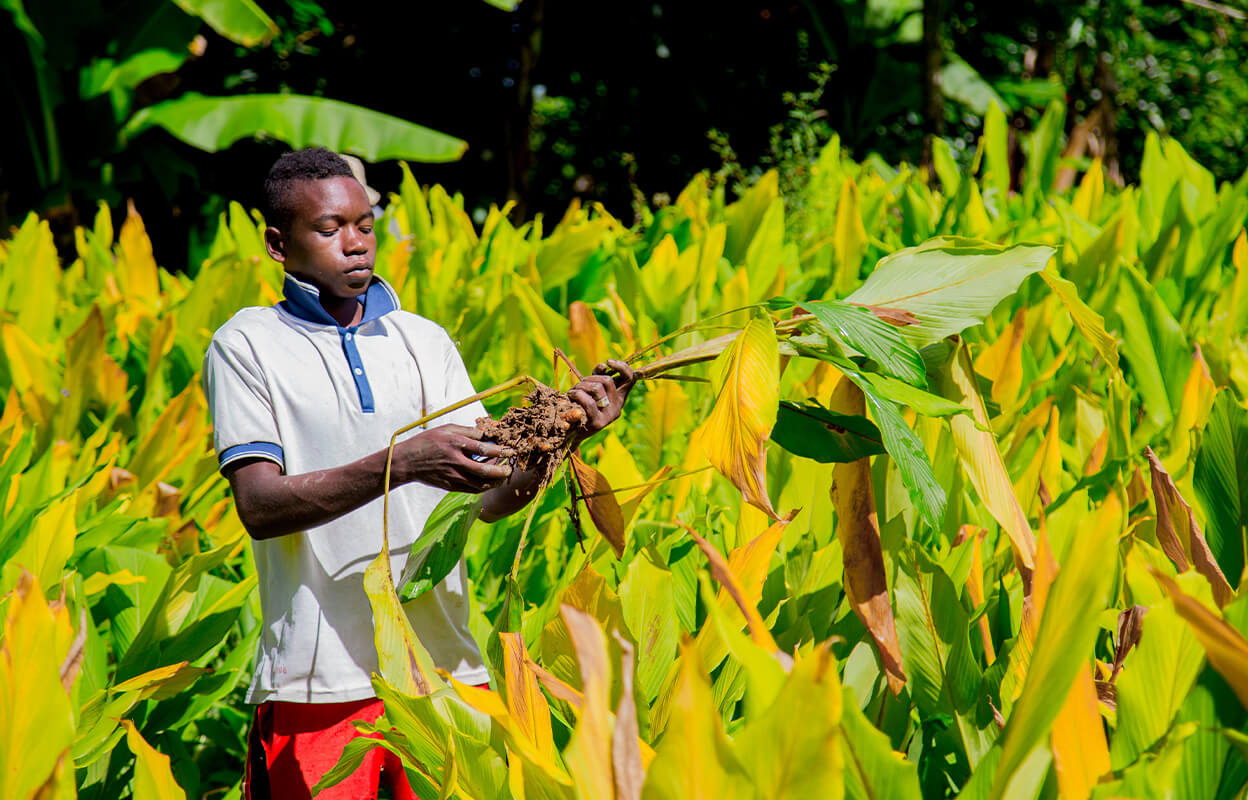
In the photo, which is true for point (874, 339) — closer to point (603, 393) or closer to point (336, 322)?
point (603, 393)

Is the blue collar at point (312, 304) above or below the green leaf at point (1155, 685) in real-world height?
above

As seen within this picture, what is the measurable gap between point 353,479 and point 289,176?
43cm

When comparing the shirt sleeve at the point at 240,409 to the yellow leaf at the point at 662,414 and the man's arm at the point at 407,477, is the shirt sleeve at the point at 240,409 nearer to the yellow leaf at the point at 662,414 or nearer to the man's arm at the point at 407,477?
the man's arm at the point at 407,477

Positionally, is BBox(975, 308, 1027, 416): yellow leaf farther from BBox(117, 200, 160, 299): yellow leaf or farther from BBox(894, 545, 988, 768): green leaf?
BBox(117, 200, 160, 299): yellow leaf

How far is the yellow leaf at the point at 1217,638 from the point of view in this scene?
700 millimetres

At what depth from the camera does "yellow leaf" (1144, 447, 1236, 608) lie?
114cm

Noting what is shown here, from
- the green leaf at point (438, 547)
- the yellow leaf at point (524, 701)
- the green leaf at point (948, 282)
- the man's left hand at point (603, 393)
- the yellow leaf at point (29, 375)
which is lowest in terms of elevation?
the yellow leaf at point (29, 375)

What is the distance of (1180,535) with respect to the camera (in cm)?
117

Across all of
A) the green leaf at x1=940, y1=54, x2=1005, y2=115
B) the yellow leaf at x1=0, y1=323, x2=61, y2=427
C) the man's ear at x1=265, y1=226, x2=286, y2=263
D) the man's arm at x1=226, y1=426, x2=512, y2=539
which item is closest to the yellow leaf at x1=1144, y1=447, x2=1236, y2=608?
the man's arm at x1=226, y1=426, x2=512, y2=539

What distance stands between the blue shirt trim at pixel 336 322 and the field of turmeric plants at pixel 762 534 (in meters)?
0.22

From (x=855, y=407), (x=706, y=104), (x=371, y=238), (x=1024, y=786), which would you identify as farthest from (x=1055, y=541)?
(x=706, y=104)

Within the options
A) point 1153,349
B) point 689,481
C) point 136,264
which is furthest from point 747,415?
point 136,264

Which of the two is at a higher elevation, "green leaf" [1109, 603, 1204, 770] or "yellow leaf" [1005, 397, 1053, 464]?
"green leaf" [1109, 603, 1204, 770]

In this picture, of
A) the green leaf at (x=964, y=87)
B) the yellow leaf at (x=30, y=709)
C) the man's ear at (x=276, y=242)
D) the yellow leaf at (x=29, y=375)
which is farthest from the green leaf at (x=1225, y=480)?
the green leaf at (x=964, y=87)
